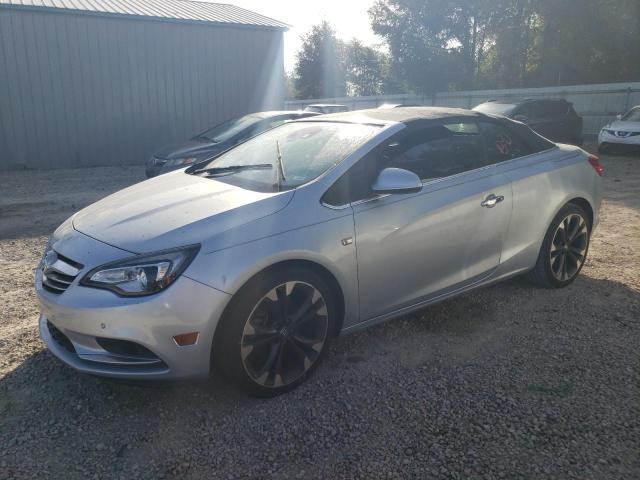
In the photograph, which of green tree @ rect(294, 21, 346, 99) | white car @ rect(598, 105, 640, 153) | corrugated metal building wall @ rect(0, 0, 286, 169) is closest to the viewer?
corrugated metal building wall @ rect(0, 0, 286, 169)

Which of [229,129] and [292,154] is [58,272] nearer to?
[292,154]

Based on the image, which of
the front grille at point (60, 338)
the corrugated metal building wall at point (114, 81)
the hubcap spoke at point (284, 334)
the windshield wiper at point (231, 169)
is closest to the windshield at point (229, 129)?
the corrugated metal building wall at point (114, 81)

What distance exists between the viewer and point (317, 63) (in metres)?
46.2

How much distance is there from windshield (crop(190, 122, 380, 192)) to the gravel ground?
3.96 ft

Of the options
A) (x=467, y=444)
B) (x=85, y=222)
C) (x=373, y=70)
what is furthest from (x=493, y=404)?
(x=373, y=70)

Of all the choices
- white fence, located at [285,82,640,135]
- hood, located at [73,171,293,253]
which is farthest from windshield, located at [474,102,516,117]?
hood, located at [73,171,293,253]

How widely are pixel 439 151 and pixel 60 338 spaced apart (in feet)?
8.87

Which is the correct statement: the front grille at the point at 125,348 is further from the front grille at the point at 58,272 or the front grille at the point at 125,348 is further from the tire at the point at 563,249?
the tire at the point at 563,249

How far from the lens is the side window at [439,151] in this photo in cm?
355

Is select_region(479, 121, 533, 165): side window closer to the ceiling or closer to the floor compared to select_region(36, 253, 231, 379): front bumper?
closer to the ceiling

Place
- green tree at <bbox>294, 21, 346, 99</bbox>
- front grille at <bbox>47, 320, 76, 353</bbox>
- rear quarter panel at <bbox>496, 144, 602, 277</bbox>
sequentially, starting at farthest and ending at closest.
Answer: green tree at <bbox>294, 21, 346, 99</bbox>, rear quarter panel at <bbox>496, 144, 602, 277</bbox>, front grille at <bbox>47, 320, 76, 353</bbox>

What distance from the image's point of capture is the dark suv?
1340 centimetres

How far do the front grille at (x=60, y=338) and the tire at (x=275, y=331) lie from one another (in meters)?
0.83

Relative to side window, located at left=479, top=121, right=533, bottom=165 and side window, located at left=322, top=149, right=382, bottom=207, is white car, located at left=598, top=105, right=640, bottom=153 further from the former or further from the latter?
side window, located at left=322, top=149, right=382, bottom=207
